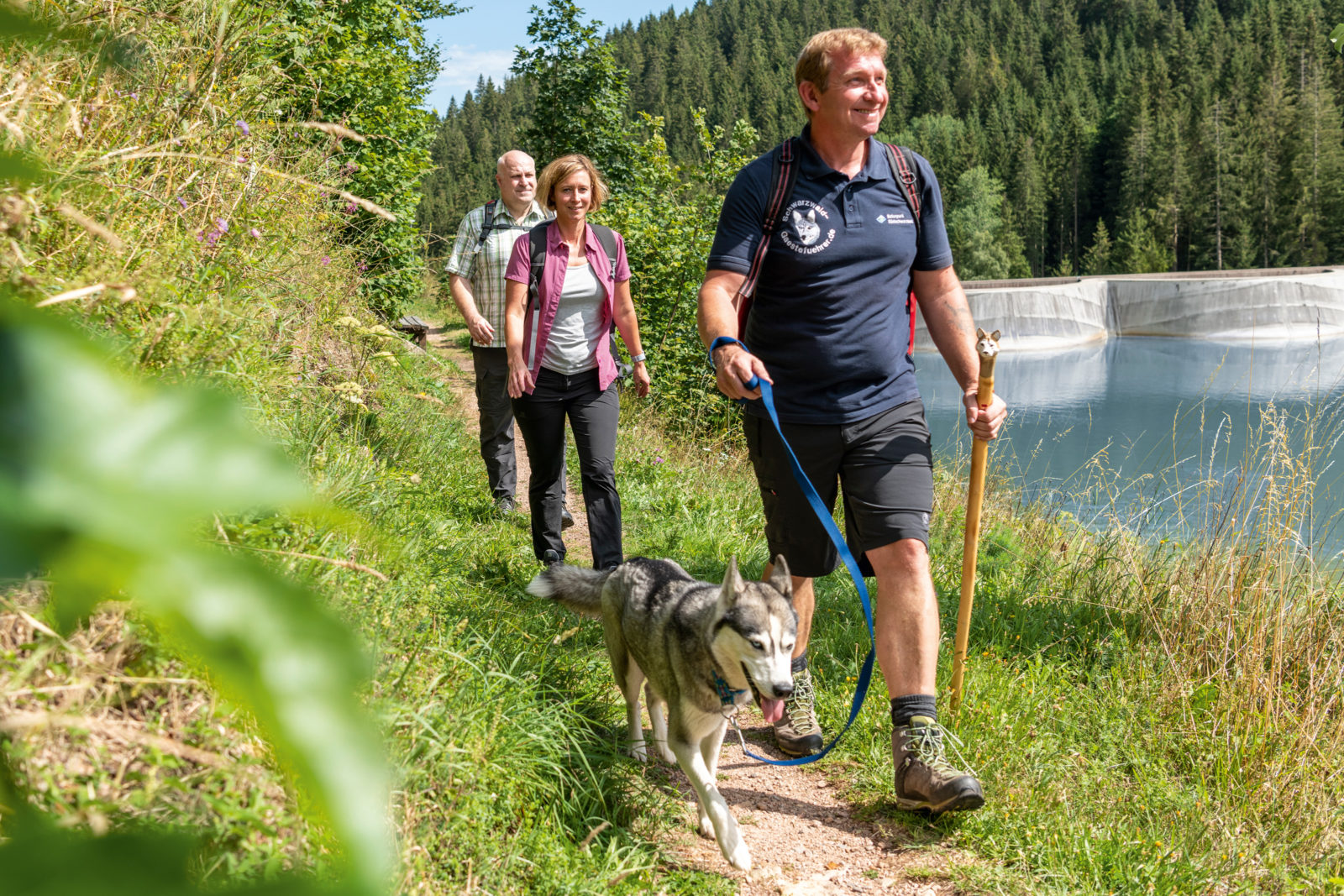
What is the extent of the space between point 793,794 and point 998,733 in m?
0.87

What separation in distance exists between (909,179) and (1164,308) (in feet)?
129

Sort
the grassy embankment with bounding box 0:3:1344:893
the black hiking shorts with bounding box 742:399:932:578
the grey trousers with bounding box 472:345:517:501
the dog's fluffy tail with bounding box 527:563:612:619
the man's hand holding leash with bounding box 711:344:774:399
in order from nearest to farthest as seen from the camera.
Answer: the grassy embankment with bounding box 0:3:1344:893, the man's hand holding leash with bounding box 711:344:774:399, the black hiking shorts with bounding box 742:399:932:578, the dog's fluffy tail with bounding box 527:563:612:619, the grey trousers with bounding box 472:345:517:501

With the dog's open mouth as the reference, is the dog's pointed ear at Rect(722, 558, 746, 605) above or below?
above

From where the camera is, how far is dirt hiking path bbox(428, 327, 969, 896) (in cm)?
308

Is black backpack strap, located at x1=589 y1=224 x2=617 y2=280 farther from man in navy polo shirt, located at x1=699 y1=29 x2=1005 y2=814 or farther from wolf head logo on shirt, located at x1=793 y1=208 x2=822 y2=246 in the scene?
wolf head logo on shirt, located at x1=793 y1=208 x2=822 y2=246

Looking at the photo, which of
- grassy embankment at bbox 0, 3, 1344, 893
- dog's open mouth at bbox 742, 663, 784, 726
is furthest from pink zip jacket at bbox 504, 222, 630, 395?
dog's open mouth at bbox 742, 663, 784, 726

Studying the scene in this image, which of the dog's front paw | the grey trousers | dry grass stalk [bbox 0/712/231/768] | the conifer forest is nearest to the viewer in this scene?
dry grass stalk [bbox 0/712/231/768]

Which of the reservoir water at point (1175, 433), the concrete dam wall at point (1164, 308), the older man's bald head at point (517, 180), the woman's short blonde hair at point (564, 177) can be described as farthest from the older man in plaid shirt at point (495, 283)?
the concrete dam wall at point (1164, 308)

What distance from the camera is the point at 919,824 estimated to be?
132 inches

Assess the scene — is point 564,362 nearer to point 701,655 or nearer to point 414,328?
point 701,655

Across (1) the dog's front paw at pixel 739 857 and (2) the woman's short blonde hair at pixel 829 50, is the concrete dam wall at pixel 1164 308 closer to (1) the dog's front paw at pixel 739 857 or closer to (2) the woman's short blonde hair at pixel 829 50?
(2) the woman's short blonde hair at pixel 829 50

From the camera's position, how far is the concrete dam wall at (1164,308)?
108ft

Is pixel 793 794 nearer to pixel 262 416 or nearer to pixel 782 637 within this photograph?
pixel 782 637

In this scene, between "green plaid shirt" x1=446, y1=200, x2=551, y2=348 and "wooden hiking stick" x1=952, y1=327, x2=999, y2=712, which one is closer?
"wooden hiking stick" x1=952, y1=327, x2=999, y2=712
